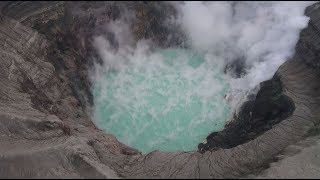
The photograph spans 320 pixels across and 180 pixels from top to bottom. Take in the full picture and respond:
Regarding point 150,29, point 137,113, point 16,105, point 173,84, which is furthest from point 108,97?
point 16,105

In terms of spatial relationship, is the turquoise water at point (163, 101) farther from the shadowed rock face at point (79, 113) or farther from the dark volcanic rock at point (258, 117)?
the dark volcanic rock at point (258, 117)

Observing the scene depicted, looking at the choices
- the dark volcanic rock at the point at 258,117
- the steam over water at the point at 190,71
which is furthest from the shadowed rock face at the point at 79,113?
the steam over water at the point at 190,71

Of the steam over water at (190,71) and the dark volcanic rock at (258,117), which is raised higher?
the steam over water at (190,71)

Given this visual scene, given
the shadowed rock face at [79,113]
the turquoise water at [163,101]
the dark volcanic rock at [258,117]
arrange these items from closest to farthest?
the shadowed rock face at [79,113]
the dark volcanic rock at [258,117]
the turquoise water at [163,101]

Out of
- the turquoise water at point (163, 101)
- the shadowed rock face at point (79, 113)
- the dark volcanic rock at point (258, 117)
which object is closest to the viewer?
the shadowed rock face at point (79, 113)

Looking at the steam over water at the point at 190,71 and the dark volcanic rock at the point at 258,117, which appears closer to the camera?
the dark volcanic rock at the point at 258,117

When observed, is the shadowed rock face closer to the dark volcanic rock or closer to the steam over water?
the dark volcanic rock

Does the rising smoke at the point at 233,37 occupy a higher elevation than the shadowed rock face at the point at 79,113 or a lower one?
higher

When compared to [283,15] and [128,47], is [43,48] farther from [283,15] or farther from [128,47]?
[283,15]
